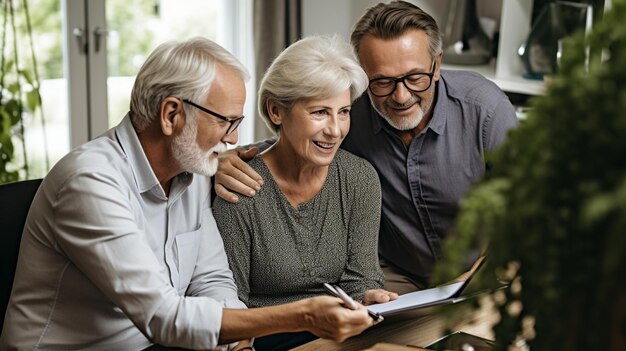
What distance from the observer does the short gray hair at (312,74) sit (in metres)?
2.04

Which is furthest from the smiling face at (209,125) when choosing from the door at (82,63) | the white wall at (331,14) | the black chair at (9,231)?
the white wall at (331,14)

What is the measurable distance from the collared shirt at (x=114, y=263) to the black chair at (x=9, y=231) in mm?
48

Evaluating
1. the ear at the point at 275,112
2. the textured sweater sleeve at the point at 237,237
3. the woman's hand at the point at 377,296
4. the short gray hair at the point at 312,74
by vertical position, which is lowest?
the woman's hand at the point at 377,296

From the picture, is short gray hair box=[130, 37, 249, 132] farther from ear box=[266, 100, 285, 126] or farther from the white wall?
the white wall

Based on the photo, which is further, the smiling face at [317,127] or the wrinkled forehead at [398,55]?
the wrinkled forehead at [398,55]

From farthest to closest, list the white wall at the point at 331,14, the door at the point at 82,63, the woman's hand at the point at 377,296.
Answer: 1. the white wall at the point at 331,14
2. the door at the point at 82,63
3. the woman's hand at the point at 377,296

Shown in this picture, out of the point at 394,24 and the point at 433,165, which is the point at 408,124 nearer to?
the point at 433,165

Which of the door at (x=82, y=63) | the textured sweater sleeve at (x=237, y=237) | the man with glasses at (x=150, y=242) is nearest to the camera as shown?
the man with glasses at (x=150, y=242)

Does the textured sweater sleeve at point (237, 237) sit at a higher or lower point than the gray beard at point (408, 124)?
lower

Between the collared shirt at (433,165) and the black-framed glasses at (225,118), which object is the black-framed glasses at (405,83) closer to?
the collared shirt at (433,165)

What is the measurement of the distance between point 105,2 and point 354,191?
244cm

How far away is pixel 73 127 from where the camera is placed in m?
4.09

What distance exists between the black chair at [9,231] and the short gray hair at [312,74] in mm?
686

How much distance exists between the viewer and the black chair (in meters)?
1.72
